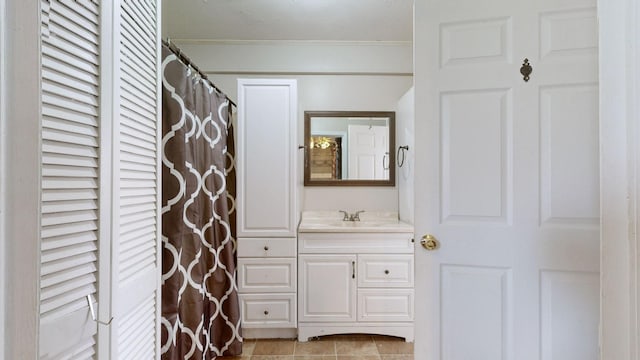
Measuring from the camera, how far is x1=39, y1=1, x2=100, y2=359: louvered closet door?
705 millimetres

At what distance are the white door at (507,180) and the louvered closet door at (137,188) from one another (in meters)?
1.08

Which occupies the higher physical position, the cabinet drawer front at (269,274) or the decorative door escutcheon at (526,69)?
the decorative door escutcheon at (526,69)

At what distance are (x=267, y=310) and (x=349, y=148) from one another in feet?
4.89

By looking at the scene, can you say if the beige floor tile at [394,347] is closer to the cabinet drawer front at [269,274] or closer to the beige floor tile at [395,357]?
the beige floor tile at [395,357]

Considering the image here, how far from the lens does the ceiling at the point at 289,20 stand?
7.21ft

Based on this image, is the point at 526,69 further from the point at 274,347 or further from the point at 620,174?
the point at 274,347

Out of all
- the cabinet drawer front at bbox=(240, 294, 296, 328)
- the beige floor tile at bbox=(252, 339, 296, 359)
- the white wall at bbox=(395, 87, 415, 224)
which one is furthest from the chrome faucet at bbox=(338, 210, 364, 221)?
the beige floor tile at bbox=(252, 339, 296, 359)

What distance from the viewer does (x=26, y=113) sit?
36 cm

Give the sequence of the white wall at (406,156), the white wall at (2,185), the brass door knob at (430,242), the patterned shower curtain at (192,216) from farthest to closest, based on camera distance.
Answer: the white wall at (406,156), the patterned shower curtain at (192,216), the brass door knob at (430,242), the white wall at (2,185)

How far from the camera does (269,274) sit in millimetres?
2383

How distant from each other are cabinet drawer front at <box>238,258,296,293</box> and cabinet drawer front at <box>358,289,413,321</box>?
522mm

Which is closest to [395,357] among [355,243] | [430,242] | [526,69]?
[355,243]

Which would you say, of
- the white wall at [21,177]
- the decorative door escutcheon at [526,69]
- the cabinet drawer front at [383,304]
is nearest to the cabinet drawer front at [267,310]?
the cabinet drawer front at [383,304]

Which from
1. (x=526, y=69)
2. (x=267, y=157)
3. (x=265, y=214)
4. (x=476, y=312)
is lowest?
(x=476, y=312)
